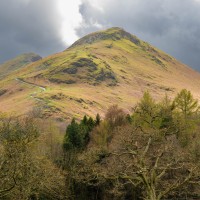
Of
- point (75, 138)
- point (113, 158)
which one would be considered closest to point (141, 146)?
point (113, 158)

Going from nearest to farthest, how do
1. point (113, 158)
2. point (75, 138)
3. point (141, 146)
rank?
point (141, 146)
point (113, 158)
point (75, 138)

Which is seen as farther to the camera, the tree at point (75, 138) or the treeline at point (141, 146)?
the tree at point (75, 138)

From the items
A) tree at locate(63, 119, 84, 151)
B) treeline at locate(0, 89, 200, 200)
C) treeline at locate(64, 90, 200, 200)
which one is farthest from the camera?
tree at locate(63, 119, 84, 151)

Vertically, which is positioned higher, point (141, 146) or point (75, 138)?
point (75, 138)

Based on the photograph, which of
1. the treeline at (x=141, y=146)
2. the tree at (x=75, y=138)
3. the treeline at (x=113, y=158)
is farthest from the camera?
the tree at (x=75, y=138)

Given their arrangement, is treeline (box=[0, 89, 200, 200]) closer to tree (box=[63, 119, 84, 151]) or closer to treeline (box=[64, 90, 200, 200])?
treeline (box=[64, 90, 200, 200])

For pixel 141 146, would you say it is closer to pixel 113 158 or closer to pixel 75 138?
pixel 113 158

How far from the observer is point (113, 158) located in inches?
1590

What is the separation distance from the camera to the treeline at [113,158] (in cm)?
2306

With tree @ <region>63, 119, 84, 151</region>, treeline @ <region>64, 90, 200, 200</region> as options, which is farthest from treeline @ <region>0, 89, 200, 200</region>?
tree @ <region>63, 119, 84, 151</region>

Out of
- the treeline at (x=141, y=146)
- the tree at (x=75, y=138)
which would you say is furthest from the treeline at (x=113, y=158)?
the tree at (x=75, y=138)

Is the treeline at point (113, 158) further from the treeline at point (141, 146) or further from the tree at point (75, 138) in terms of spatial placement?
the tree at point (75, 138)

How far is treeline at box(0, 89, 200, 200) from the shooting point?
23061 millimetres

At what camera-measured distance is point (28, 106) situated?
195 m
